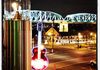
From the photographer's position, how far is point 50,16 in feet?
6.11

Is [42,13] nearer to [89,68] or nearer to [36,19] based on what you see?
[36,19]

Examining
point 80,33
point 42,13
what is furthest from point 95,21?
point 42,13

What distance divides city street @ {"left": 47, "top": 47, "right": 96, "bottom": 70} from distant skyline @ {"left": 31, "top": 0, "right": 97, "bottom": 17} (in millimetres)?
312

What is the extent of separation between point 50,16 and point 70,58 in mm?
383

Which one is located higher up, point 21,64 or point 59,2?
point 59,2

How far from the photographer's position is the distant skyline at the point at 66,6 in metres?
1.85

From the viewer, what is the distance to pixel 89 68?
6.30 feet

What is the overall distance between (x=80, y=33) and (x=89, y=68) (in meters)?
0.30

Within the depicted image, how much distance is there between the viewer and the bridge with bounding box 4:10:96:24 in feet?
5.96

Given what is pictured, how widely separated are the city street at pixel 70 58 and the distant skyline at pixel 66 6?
12.3 inches

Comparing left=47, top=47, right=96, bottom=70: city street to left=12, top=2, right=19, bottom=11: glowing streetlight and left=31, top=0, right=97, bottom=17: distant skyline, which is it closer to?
left=31, top=0, right=97, bottom=17: distant skyline

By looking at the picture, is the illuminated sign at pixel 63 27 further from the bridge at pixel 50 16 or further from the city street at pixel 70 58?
the city street at pixel 70 58

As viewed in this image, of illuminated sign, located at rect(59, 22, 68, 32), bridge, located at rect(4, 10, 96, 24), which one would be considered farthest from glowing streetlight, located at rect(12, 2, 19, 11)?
illuminated sign, located at rect(59, 22, 68, 32)

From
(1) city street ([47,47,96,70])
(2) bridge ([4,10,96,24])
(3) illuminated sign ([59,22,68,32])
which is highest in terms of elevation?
(2) bridge ([4,10,96,24])
